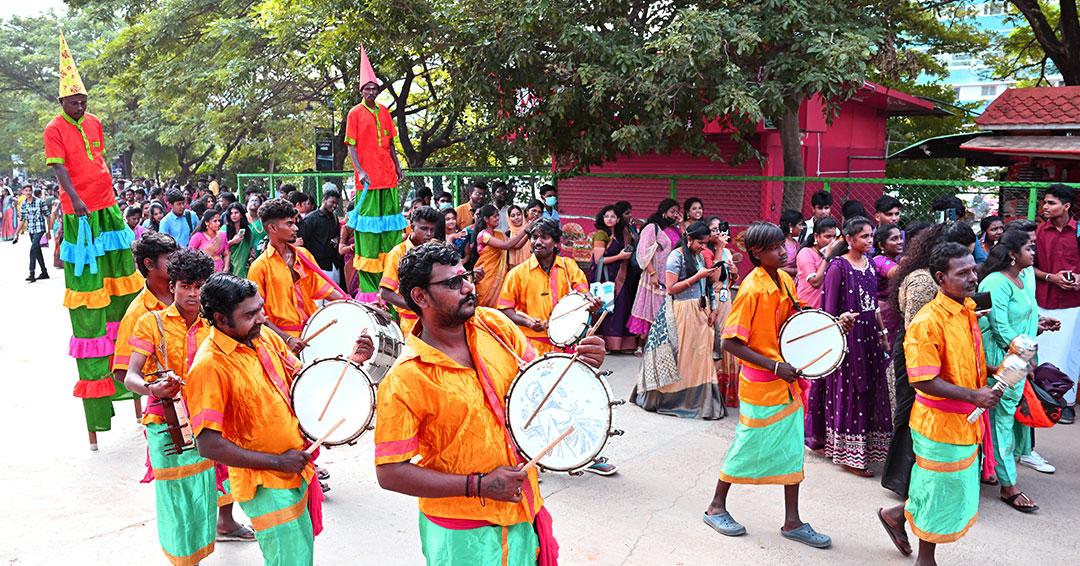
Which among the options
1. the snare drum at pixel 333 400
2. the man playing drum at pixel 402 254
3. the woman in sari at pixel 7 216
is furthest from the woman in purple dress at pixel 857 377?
the woman in sari at pixel 7 216

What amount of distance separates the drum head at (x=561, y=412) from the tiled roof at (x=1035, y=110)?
8540 mm

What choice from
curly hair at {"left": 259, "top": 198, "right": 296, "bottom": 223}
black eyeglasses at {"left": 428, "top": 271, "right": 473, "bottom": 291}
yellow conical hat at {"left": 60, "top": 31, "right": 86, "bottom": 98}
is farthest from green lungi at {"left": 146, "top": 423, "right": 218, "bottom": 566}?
yellow conical hat at {"left": 60, "top": 31, "right": 86, "bottom": 98}

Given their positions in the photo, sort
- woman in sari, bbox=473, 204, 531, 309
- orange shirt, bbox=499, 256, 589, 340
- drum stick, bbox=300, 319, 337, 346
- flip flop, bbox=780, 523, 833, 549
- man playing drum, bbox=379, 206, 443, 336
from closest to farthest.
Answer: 1. drum stick, bbox=300, 319, 337, 346
2. flip flop, bbox=780, 523, 833, 549
3. orange shirt, bbox=499, 256, 589, 340
4. man playing drum, bbox=379, 206, 443, 336
5. woman in sari, bbox=473, 204, 531, 309

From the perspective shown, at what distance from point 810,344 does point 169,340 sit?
143 inches

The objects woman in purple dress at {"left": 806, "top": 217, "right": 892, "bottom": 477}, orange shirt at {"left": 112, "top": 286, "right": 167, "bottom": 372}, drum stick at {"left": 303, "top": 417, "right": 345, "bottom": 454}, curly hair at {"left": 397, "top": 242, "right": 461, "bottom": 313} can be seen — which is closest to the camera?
curly hair at {"left": 397, "top": 242, "right": 461, "bottom": 313}

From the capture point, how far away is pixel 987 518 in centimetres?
545

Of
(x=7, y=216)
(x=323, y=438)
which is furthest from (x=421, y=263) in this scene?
(x=7, y=216)

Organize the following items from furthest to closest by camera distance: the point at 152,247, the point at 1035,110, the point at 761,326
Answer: the point at 1035,110 → the point at 152,247 → the point at 761,326

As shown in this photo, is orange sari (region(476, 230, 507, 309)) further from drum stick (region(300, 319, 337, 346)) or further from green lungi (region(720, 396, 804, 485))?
green lungi (region(720, 396, 804, 485))

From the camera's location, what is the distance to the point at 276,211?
5.67 metres

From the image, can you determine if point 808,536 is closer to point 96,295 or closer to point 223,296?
point 223,296

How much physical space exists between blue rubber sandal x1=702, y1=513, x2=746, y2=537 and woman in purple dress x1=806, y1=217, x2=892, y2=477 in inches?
56.6

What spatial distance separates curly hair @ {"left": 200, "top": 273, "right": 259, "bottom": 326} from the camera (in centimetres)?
355

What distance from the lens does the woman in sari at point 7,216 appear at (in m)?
25.8
